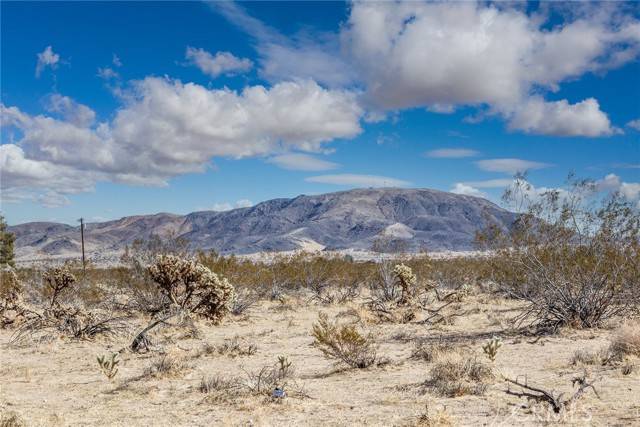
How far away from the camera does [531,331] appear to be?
13.3 meters

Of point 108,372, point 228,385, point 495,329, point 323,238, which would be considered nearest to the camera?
point 228,385

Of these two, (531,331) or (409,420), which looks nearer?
(409,420)

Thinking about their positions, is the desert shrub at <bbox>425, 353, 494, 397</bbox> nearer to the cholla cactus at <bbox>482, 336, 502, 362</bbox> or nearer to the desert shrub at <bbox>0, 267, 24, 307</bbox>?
the cholla cactus at <bbox>482, 336, 502, 362</bbox>

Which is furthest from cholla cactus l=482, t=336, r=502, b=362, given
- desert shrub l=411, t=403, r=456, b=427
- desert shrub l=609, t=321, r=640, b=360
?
desert shrub l=411, t=403, r=456, b=427

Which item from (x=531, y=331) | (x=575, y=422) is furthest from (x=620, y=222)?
(x=575, y=422)

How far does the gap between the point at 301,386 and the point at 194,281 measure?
543 centimetres

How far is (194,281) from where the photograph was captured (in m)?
13.4

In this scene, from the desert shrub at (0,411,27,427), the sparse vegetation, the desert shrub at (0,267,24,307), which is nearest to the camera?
the desert shrub at (0,411,27,427)

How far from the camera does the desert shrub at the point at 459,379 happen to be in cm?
783

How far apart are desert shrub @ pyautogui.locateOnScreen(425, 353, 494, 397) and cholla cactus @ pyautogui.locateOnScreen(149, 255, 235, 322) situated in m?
6.57

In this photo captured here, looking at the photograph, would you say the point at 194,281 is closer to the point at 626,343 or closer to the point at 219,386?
the point at 219,386

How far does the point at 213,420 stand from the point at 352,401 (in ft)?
6.82

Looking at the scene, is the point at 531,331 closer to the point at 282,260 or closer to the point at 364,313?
the point at 364,313

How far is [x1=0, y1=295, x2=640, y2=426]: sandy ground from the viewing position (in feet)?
22.8
